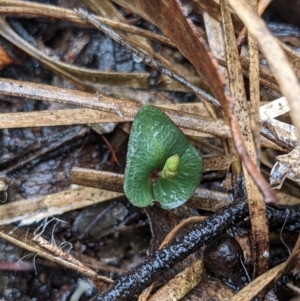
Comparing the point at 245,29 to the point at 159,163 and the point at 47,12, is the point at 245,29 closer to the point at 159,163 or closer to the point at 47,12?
the point at 159,163

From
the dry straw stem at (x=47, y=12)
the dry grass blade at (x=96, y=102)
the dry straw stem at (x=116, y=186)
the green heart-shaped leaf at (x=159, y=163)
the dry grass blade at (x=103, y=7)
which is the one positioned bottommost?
the dry straw stem at (x=116, y=186)

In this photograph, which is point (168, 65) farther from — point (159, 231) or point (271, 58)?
point (271, 58)

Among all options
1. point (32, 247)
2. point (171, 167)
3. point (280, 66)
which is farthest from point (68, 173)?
point (280, 66)

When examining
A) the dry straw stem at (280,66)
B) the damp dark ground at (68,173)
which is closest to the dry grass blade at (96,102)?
the damp dark ground at (68,173)

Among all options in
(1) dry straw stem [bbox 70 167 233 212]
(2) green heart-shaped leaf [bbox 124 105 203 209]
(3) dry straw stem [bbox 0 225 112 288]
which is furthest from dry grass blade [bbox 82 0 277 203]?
(3) dry straw stem [bbox 0 225 112 288]

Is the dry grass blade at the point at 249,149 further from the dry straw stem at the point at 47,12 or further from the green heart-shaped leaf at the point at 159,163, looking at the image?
the dry straw stem at the point at 47,12

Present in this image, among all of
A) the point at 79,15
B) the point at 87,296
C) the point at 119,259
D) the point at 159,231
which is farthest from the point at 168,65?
the point at 87,296
